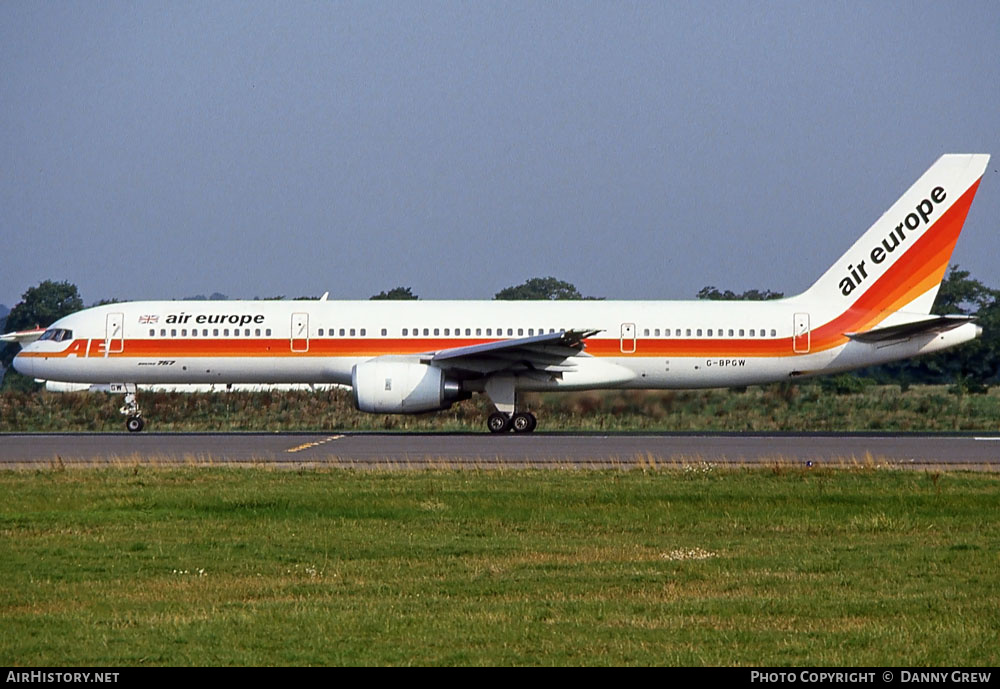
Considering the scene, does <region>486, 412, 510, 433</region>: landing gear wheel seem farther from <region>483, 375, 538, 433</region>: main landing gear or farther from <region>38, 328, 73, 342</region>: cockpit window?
<region>38, 328, 73, 342</region>: cockpit window

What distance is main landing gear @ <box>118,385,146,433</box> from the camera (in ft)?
115

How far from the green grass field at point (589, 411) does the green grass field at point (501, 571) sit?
1650cm

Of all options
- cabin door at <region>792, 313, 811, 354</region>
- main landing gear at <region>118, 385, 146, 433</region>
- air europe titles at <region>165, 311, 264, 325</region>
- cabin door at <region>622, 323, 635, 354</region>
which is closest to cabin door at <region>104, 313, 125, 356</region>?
air europe titles at <region>165, 311, 264, 325</region>

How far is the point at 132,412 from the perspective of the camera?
35344 mm

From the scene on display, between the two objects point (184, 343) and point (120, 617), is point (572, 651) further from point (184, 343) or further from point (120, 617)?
point (184, 343)

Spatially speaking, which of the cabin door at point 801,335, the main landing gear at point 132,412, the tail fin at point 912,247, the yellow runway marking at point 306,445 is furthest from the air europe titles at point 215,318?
the tail fin at point 912,247

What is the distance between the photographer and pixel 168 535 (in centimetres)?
1443

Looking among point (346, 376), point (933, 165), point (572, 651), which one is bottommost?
point (572, 651)

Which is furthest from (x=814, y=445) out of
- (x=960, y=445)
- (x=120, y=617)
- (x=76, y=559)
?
(x=120, y=617)

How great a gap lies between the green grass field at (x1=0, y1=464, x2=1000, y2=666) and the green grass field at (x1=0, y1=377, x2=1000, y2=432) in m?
16.5

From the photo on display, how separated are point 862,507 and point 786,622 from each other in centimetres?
741

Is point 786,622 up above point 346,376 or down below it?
below

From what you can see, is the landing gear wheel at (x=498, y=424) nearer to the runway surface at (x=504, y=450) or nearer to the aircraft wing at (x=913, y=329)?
the runway surface at (x=504, y=450)
